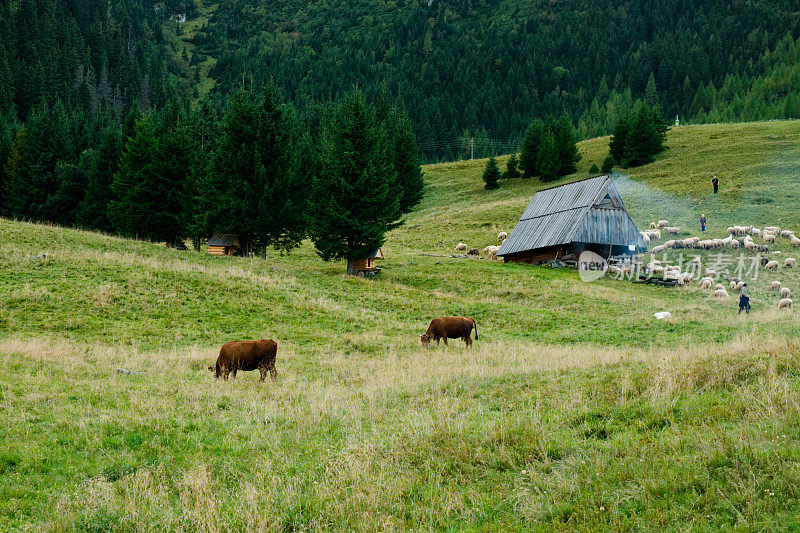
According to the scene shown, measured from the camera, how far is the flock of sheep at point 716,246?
3581 centimetres

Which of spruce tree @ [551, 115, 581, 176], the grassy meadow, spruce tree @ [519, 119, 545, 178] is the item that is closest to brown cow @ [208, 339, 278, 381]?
the grassy meadow

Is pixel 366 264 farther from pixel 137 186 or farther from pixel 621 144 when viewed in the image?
pixel 621 144

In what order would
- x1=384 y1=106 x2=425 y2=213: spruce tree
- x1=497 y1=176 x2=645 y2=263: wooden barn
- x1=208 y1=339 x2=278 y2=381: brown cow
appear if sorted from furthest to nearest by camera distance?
1. x1=384 y1=106 x2=425 y2=213: spruce tree
2. x1=497 y1=176 x2=645 y2=263: wooden barn
3. x1=208 y1=339 x2=278 y2=381: brown cow

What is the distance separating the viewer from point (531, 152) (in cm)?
8581

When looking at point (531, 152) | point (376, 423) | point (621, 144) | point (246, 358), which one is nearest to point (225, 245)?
point (246, 358)

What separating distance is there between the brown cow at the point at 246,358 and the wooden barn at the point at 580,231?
35551 millimetres

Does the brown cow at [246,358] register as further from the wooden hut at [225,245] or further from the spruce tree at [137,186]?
the spruce tree at [137,186]

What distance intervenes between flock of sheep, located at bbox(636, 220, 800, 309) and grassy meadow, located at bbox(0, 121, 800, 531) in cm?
1058

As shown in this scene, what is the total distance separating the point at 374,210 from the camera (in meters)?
39.4

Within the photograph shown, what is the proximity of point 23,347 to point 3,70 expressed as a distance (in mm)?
145988

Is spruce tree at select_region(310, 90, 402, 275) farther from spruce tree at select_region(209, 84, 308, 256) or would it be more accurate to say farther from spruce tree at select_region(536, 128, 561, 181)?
spruce tree at select_region(536, 128, 561, 181)

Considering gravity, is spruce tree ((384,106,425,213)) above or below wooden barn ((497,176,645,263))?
above

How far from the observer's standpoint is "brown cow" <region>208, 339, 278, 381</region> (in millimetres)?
14992

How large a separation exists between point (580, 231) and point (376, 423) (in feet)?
134
